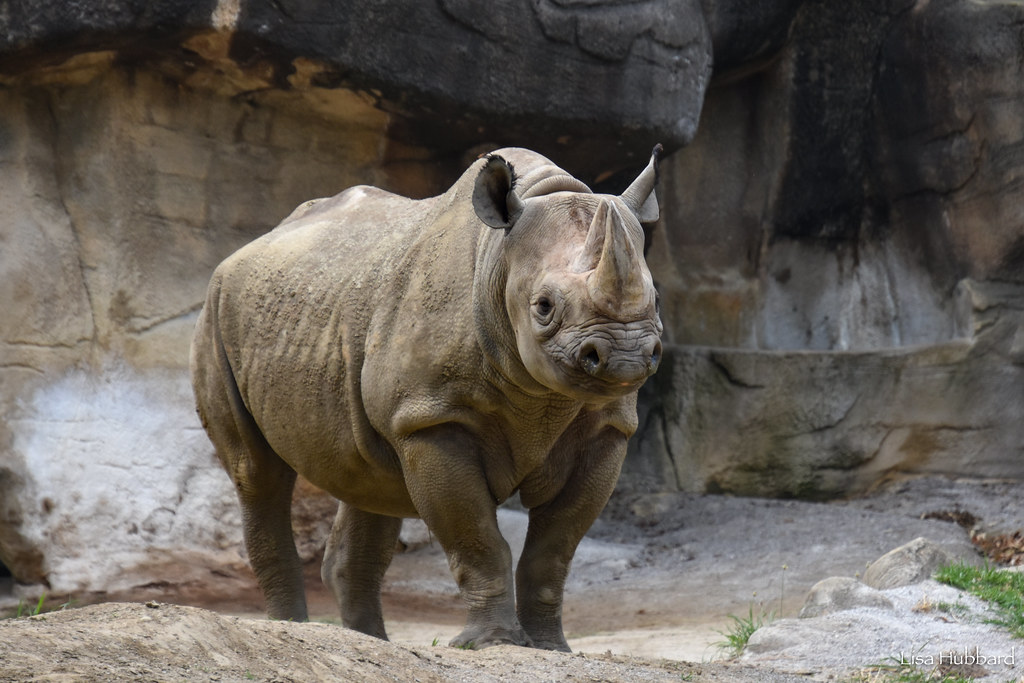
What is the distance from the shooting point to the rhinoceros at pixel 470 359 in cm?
423

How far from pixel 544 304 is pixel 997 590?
105 inches

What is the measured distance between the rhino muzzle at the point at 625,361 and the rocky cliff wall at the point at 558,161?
520 centimetres

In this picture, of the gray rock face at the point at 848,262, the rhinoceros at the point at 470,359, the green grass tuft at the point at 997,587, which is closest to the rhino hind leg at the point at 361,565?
the rhinoceros at the point at 470,359

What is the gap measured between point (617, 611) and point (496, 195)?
175 inches

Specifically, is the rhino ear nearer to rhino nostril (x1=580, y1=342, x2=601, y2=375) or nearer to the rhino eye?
the rhino eye

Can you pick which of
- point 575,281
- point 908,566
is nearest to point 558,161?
point 908,566

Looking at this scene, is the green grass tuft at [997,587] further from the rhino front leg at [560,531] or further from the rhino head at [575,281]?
the rhino head at [575,281]

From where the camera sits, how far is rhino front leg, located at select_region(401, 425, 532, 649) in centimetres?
486

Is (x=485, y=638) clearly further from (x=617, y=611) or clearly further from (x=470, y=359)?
(x=617, y=611)

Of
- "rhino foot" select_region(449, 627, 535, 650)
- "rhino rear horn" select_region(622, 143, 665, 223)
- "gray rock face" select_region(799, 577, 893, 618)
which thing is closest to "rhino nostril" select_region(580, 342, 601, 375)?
"rhino rear horn" select_region(622, 143, 665, 223)

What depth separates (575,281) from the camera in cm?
419

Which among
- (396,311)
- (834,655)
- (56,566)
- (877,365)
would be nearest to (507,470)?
(396,311)

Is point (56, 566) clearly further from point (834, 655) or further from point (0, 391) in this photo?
point (834, 655)

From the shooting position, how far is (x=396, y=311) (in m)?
5.25
